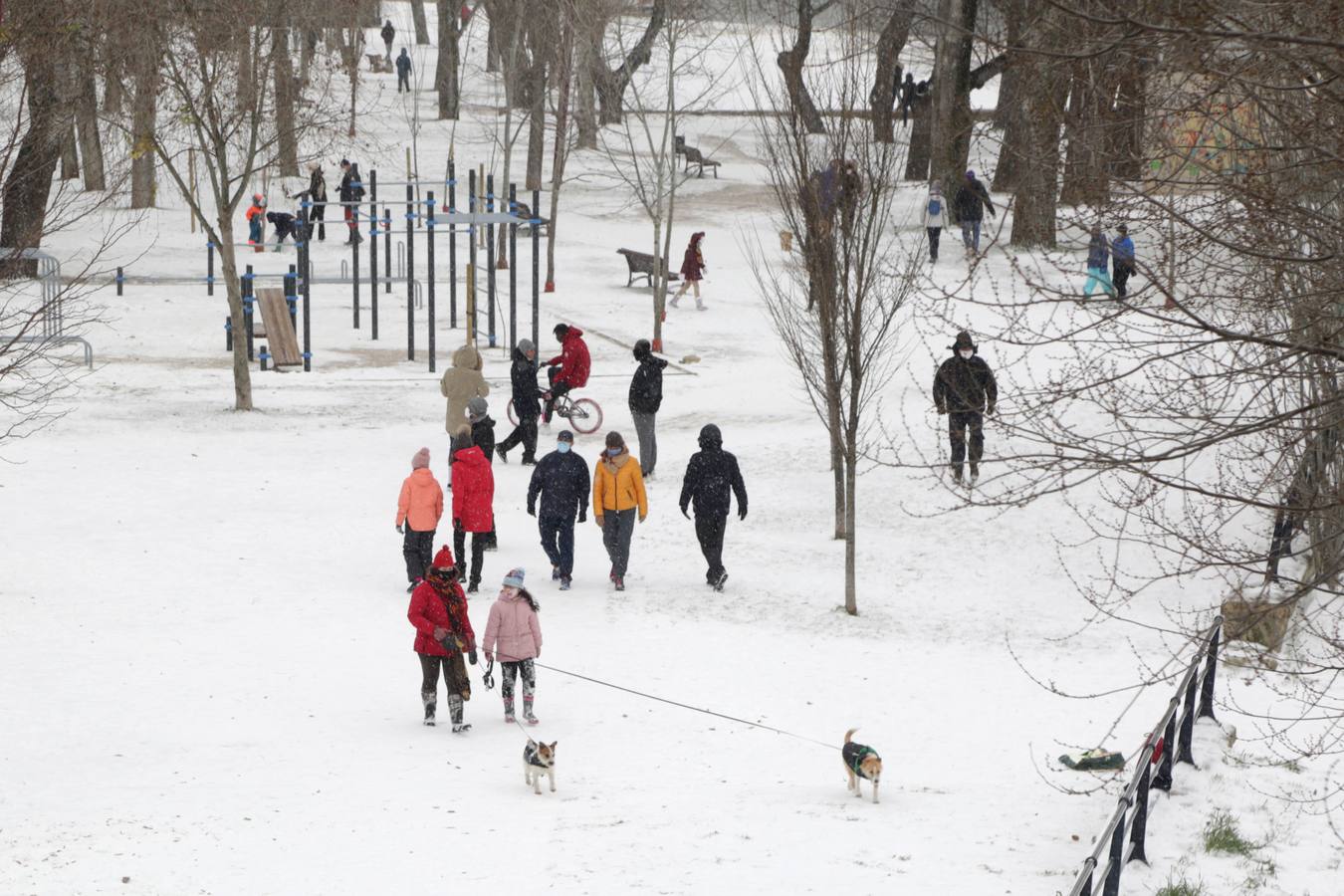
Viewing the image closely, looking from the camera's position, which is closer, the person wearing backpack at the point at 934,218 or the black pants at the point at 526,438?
the black pants at the point at 526,438

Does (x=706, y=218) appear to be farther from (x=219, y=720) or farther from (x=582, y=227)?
(x=219, y=720)

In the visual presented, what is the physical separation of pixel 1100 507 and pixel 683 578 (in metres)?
4.90

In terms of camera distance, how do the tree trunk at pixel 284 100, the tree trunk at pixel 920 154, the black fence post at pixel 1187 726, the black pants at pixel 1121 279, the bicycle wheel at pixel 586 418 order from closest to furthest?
1. the black pants at pixel 1121 279
2. the black fence post at pixel 1187 726
3. the bicycle wheel at pixel 586 418
4. the tree trunk at pixel 284 100
5. the tree trunk at pixel 920 154

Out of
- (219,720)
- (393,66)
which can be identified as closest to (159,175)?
(393,66)

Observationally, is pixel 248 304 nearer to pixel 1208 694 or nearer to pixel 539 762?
pixel 539 762

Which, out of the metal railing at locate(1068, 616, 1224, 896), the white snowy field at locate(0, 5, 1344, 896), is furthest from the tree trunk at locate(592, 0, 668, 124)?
the metal railing at locate(1068, 616, 1224, 896)

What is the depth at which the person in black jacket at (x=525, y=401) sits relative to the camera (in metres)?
17.9

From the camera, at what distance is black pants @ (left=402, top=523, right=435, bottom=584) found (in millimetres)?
13680

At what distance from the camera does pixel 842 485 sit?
56.2 feet

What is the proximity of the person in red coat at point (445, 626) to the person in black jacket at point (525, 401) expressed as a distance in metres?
7.42

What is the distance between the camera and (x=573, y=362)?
19469 mm

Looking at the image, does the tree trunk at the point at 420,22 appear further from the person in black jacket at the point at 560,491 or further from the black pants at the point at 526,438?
the person in black jacket at the point at 560,491

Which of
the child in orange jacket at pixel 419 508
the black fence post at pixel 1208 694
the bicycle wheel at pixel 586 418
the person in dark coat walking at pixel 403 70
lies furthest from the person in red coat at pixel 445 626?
the person in dark coat walking at pixel 403 70

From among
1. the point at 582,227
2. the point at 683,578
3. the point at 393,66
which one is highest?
the point at 393,66
